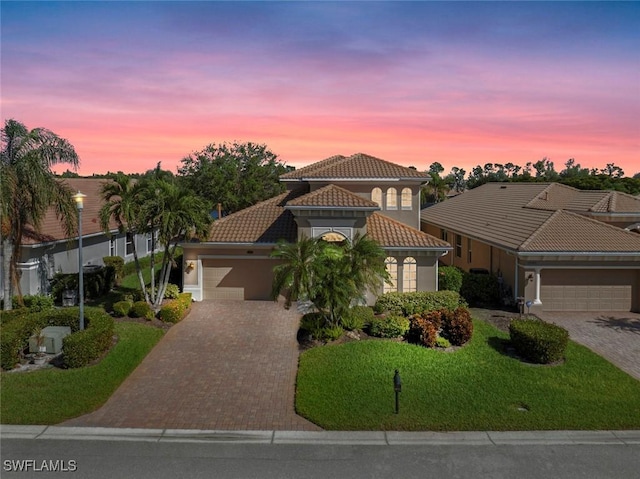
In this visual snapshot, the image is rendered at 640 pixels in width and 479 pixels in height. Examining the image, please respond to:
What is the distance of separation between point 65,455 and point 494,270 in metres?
20.8

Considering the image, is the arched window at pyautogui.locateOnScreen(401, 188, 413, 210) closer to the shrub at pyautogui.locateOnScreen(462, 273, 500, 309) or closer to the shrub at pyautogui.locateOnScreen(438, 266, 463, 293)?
the shrub at pyautogui.locateOnScreen(438, 266, 463, 293)

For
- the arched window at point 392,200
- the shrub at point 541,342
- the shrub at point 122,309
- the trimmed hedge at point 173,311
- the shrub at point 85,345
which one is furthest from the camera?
the arched window at point 392,200

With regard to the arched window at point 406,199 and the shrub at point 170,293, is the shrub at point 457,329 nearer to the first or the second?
the arched window at point 406,199

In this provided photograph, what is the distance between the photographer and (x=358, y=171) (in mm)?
25688

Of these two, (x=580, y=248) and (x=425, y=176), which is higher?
(x=425, y=176)

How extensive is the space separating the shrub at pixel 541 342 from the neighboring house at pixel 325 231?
617 centimetres

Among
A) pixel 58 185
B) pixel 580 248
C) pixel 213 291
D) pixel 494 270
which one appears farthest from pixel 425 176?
pixel 58 185

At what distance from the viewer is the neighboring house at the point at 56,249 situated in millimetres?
21562

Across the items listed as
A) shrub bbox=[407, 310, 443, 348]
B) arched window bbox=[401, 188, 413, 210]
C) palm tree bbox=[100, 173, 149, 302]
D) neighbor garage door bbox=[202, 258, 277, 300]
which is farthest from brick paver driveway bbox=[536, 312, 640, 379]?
palm tree bbox=[100, 173, 149, 302]

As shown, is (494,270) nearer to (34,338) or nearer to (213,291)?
(213,291)

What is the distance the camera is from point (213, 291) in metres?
22.8

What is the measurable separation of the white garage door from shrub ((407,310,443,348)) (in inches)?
275

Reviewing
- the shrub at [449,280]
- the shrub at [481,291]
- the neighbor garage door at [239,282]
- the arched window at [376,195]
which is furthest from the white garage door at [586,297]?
the neighbor garage door at [239,282]

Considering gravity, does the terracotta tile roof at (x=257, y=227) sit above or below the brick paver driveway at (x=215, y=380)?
above
